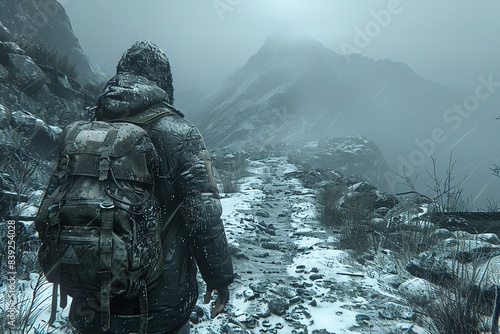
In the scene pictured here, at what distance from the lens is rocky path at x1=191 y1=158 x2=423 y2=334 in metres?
2.54

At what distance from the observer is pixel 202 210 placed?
51.5 inches

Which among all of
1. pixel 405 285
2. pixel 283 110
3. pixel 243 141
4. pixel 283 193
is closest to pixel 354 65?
pixel 283 110

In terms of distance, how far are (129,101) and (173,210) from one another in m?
0.54

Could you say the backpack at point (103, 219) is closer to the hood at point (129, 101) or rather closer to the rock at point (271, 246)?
the hood at point (129, 101)

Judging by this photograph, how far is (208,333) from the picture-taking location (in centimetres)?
236

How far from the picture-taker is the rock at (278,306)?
8.97 ft

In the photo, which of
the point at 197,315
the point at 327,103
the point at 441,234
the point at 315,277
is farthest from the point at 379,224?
the point at 327,103

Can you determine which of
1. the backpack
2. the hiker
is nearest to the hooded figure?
the hiker

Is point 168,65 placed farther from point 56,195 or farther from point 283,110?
point 283,110

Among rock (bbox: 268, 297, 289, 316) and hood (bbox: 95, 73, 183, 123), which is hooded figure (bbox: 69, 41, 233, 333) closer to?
hood (bbox: 95, 73, 183, 123)

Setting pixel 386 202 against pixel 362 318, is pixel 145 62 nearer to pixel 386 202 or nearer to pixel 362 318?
pixel 362 318

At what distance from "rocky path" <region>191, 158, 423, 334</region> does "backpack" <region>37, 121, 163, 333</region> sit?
1.61 meters

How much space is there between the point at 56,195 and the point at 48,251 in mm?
205

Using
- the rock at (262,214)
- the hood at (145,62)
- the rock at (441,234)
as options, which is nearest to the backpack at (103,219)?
the hood at (145,62)
